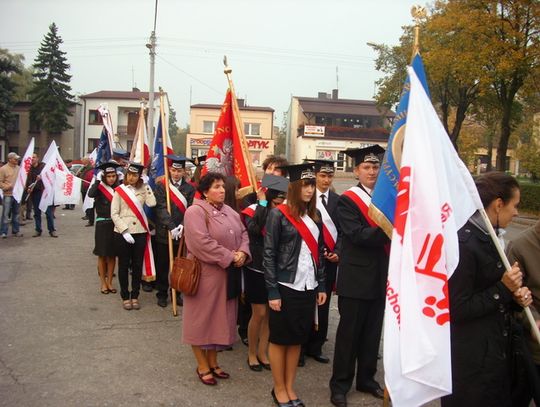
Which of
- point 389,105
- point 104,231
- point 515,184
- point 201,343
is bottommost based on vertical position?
point 201,343

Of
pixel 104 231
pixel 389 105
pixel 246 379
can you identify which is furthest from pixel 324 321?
pixel 389 105

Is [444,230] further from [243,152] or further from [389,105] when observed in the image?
[389,105]

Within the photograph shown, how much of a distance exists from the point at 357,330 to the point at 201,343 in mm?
1465

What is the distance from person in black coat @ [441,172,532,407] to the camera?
2.93 meters

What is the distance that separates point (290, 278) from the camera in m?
4.20

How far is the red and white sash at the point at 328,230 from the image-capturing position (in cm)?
525

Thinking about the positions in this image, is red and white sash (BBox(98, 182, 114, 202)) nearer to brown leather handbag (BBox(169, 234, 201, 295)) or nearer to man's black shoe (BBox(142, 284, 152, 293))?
man's black shoe (BBox(142, 284, 152, 293))

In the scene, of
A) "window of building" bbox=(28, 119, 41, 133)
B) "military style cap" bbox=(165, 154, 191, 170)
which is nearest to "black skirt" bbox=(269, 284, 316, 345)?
"military style cap" bbox=(165, 154, 191, 170)

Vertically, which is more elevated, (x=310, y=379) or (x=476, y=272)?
(x=476, y=272)

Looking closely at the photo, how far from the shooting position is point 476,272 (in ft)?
9.77

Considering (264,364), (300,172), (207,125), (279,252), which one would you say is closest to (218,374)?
(264,364)

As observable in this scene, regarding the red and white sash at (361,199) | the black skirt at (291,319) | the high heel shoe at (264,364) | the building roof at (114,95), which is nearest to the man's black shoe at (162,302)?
the high heel shoe at (264,364)

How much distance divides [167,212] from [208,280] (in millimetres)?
2684

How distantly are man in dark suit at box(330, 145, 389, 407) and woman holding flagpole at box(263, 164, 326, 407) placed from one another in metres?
0.29
